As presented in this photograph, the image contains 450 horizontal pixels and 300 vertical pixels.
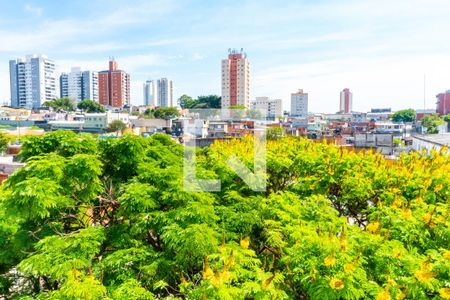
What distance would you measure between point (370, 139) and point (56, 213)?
59.1ft

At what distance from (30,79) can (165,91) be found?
1465 inches

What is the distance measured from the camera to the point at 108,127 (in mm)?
47781

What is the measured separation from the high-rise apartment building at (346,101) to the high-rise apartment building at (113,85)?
82785 millimetres

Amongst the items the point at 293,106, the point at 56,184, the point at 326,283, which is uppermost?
the point at 293,106

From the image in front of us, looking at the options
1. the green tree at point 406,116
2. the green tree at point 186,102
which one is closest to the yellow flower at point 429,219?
the green tree at point 186,102

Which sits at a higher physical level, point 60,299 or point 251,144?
point 251,144

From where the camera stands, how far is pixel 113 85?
89125 mm

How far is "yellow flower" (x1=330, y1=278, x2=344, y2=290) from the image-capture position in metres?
3.22

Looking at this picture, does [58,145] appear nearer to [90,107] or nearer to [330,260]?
[330,260]

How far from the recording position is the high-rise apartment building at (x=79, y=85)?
94.9 meters

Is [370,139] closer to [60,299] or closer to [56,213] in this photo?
[56,213]

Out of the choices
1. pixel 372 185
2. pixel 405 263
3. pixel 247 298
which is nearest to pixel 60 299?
pixel 247 298

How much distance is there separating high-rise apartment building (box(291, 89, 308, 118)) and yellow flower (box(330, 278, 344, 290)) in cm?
10385

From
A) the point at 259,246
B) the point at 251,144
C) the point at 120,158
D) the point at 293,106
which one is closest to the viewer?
the point at 259,246
